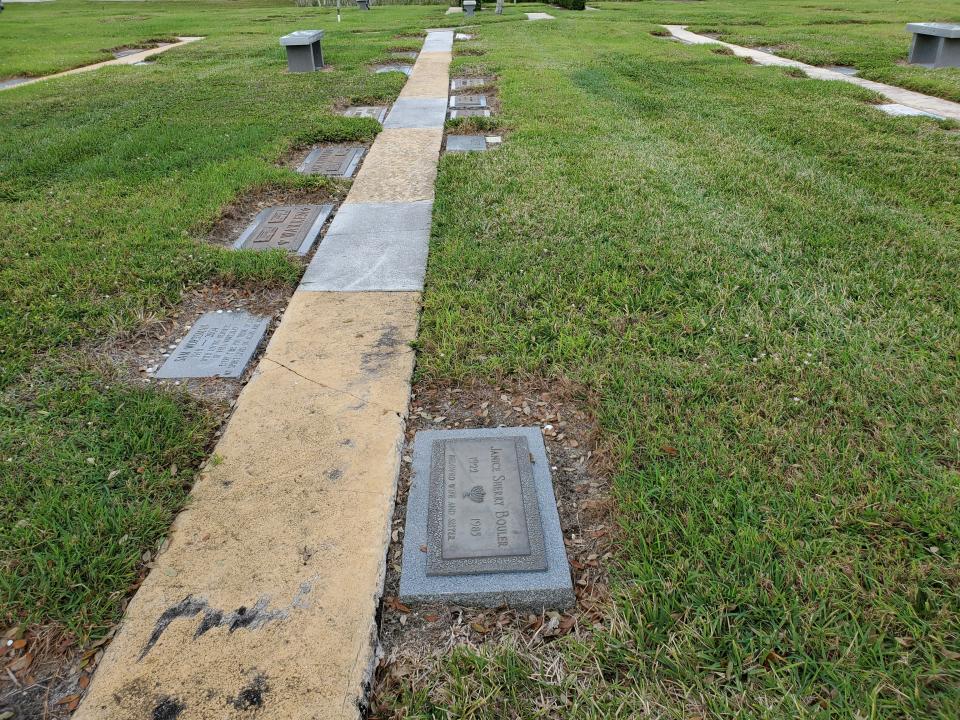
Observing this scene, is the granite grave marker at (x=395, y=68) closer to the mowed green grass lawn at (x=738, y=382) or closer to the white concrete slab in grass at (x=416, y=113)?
the white concrete slab in grass at (x=416, y=113)

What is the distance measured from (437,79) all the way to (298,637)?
8.95 m

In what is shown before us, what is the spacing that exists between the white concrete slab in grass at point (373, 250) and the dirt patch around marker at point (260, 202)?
0.36 metres

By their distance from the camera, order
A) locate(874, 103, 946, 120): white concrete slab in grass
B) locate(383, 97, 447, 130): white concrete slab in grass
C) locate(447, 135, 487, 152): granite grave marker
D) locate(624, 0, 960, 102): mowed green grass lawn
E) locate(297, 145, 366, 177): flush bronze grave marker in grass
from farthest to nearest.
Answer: locate(624, 0, 960, 102): mowed green grass lawn → locate(383, 97, 447, 130): white concrete slab in grass → locate(874, 103, 946, 120): white concrete slab in grass → locate(447, 135, 487, 152): granite grave marker → locate(297, 145, 366, 177): flush bronze grave marker in grass

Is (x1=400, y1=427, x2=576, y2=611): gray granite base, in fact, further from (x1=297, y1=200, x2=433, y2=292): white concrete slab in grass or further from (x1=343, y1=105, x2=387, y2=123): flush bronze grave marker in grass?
(x1=343, y1=105, x2=387, y2=123): flush bronze grave marker in grass

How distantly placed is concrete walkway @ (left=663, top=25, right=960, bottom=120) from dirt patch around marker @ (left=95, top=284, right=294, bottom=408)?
7.09 m

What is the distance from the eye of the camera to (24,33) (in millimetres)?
15742

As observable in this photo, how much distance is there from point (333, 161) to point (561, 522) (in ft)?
15.3

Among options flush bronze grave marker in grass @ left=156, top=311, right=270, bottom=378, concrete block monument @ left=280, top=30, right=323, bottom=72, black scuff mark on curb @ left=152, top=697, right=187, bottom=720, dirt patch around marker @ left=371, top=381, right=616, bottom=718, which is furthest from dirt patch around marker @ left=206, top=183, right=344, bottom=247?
concrete block monument @ left=280, top=30, right=323, bottom=72

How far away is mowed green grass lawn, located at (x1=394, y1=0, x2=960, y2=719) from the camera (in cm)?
161

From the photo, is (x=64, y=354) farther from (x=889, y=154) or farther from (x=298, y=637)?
(x=889, y=154)

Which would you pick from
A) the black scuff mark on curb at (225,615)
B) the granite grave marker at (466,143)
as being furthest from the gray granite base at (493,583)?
the granite grave marker at (466,143)

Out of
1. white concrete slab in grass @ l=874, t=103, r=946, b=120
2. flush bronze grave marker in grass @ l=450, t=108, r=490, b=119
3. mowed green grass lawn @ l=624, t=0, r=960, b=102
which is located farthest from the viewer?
mowed green grass lawn @ l=624, t=0, r=960, b=102

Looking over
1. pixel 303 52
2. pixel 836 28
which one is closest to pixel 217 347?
pixel 303 52

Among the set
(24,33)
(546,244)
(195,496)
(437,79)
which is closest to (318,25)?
(24,33)
